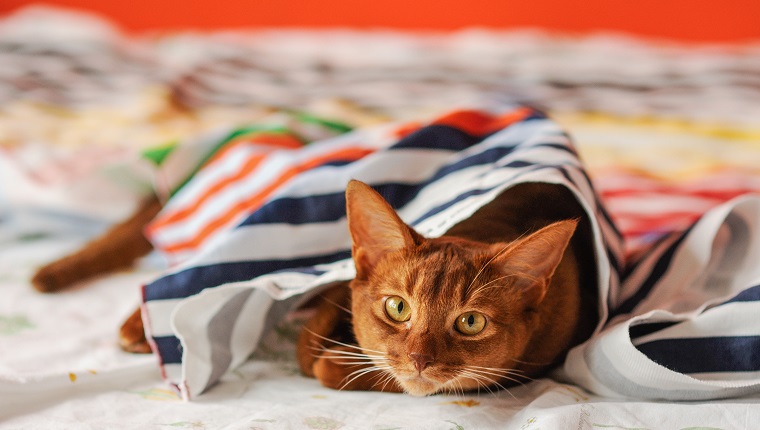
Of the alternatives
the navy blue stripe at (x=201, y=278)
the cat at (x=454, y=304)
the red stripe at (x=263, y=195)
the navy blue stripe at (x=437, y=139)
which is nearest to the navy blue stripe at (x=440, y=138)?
the navy blue stripe at (x=437, y=139)

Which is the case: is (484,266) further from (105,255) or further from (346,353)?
(105,255)

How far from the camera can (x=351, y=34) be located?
2.90 m

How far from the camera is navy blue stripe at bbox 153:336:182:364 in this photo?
1.06m

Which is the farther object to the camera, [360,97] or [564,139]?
[360,97]

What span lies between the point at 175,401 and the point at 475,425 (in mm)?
420

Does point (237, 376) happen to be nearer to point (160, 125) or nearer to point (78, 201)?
point (78, 201)

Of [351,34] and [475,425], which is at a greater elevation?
[351,34]

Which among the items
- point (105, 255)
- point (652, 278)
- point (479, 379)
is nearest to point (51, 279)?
point (105, 255)

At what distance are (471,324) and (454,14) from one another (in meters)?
2.31

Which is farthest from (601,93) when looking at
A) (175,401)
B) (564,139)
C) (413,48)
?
(175,401)

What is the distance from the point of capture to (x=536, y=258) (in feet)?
3.10

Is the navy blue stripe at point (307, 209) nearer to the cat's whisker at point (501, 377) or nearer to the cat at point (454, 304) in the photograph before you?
the cat at point (454, 304)

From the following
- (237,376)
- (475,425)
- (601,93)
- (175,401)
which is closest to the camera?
(475,425)

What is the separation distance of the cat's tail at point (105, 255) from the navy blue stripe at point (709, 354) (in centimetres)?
105
